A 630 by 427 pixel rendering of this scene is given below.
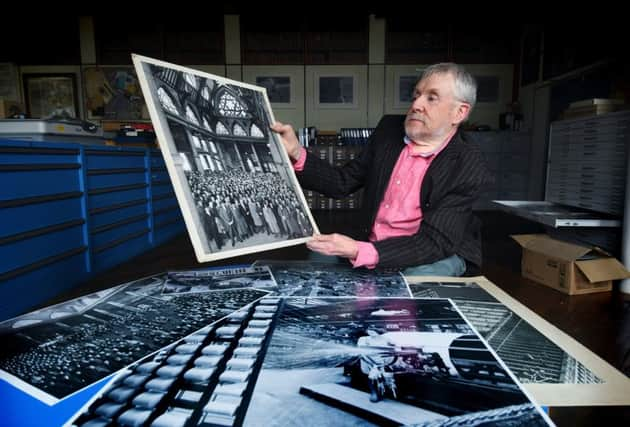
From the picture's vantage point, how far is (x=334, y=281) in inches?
29.7

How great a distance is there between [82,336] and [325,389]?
35cm

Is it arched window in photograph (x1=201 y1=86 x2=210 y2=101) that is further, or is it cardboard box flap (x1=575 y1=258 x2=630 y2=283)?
cardboard box flap (x1=575 y1=258 x2=630 y2=283)

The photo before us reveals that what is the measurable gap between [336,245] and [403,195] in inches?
16.0

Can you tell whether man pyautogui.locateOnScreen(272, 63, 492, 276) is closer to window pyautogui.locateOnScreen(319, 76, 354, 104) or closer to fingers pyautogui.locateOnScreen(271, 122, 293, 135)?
fingers pyautogui.locateOnScreen(271, 122, 293, 135)

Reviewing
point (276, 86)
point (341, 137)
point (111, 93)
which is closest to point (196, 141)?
point (341, 137)

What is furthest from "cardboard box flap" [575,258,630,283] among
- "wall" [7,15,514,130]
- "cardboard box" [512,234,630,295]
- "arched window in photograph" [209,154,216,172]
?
"wall" [7,15,514,130]

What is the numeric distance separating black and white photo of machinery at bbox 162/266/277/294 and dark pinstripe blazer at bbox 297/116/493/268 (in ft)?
0.84

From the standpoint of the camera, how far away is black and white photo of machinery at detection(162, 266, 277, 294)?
2.38 feet

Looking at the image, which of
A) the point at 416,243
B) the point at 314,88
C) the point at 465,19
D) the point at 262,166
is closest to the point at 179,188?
the point at 262,166

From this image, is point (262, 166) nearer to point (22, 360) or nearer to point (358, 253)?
point (358, 253)

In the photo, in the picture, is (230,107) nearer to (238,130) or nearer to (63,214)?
(238,130)

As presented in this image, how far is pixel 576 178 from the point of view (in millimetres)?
2348

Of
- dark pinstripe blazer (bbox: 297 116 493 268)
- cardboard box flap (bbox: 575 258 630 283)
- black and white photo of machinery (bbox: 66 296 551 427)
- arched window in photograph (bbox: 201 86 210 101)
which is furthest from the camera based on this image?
cardboard box flap (bbox: 575 258 630 283)

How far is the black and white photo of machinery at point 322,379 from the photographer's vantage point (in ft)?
1.15
